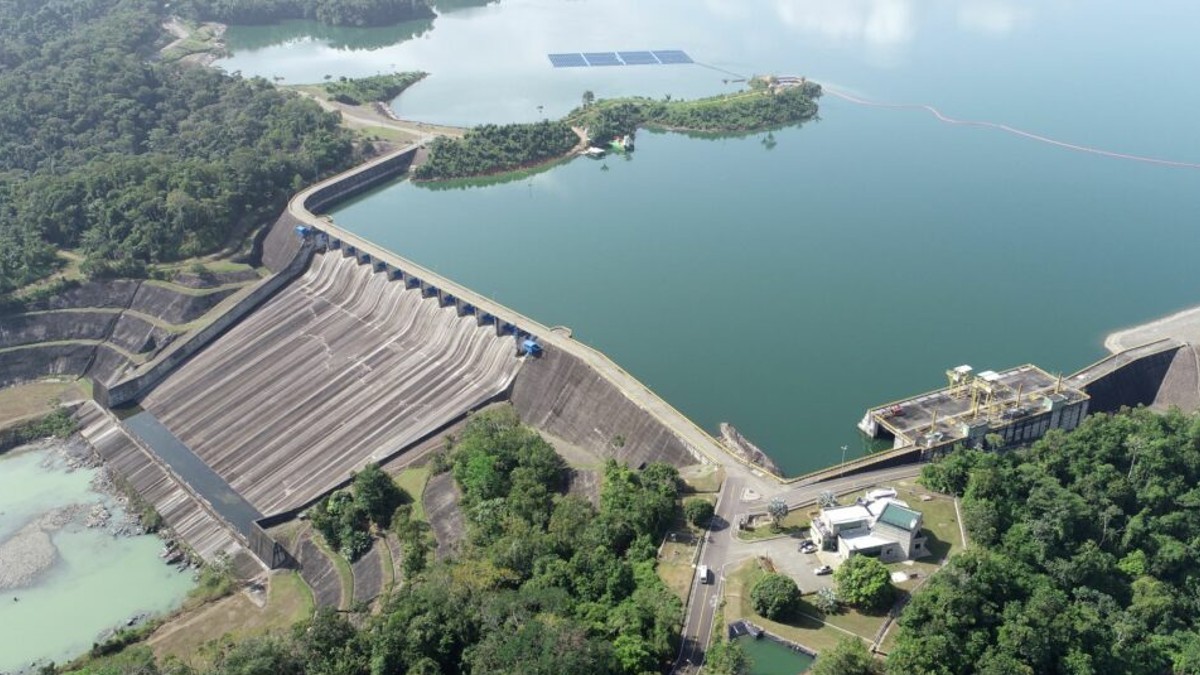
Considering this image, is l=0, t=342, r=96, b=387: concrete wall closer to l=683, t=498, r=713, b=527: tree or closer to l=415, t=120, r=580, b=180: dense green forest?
l=415, t=120, r=580, b=180: dense green forest

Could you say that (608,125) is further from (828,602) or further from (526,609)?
(526,609)

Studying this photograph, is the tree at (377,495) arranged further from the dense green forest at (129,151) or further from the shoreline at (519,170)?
the shoreline at (519,170)

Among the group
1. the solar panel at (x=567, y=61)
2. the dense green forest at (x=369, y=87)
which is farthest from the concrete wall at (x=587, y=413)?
the solar panel at (x=567, y=61)

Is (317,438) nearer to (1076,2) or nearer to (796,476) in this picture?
(796,476)

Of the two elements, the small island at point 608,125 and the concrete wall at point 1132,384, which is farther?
Result: the small island at point 608,125

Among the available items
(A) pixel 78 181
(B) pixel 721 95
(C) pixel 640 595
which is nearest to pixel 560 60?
(B) pixel 721 95

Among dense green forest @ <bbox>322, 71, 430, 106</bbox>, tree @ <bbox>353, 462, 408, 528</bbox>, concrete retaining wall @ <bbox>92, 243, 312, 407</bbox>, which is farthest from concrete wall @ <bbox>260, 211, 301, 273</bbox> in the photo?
dense green forest @ <bbox>322, 71, 430, 106</bbox>
